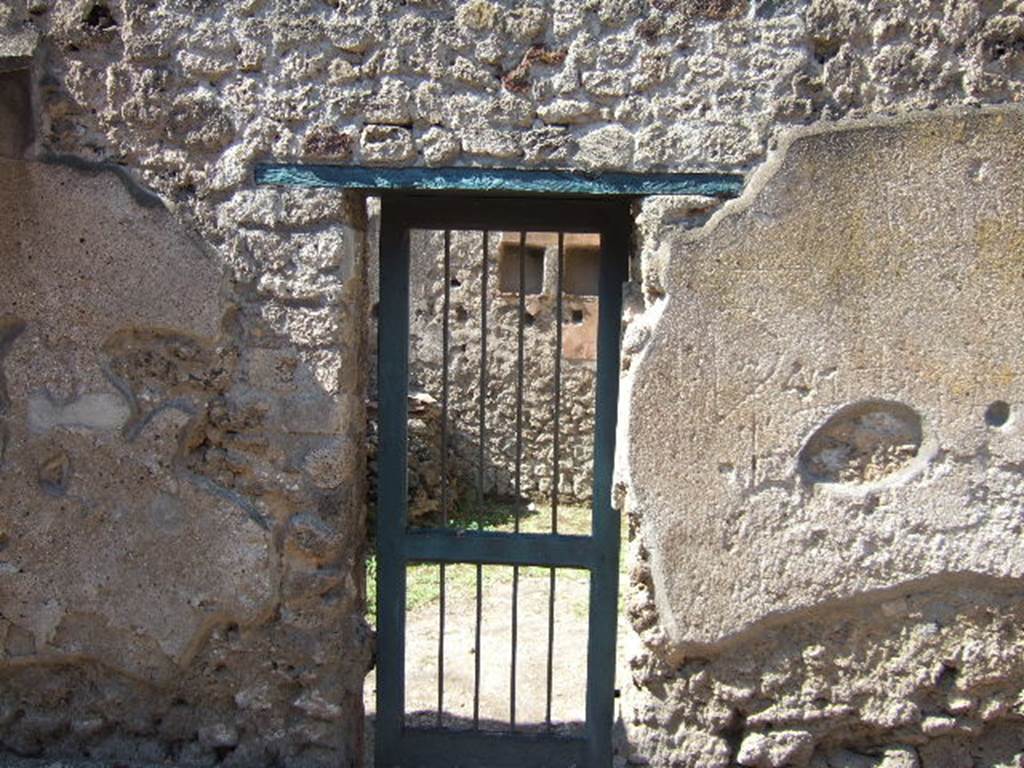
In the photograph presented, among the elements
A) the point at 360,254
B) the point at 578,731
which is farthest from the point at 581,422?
the point at 360,254

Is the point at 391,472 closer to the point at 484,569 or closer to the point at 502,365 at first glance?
the point at 484,569

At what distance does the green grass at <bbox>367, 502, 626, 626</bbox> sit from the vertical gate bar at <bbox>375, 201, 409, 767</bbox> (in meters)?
1.07

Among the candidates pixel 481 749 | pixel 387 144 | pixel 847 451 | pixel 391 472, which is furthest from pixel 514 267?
pixel 847 451

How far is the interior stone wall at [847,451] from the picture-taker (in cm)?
337

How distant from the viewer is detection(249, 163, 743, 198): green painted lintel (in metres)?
3.49

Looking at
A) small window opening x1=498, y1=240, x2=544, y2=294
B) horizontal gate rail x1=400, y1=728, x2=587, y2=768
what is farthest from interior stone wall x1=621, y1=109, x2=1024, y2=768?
small window opening x1=498, y1=240, x2=544, y2=294

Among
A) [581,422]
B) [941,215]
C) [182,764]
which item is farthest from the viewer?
[581,422]

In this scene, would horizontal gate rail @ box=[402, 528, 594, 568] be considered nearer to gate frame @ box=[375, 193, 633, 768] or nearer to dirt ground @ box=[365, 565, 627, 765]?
gate frame @ box=[375, 193, 633, 768]

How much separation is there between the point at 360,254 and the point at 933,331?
1.75 meters

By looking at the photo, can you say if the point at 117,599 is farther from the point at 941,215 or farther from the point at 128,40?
the point at 941,215

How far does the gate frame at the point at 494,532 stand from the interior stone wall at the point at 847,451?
1.14 feet

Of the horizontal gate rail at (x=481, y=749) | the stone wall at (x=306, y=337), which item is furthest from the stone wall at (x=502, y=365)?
the stone wall at (x=306, y=337)

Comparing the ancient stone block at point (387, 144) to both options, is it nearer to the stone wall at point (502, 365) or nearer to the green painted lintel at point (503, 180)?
the green painted lintel at point (503, 180)

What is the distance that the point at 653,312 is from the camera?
138 inches
